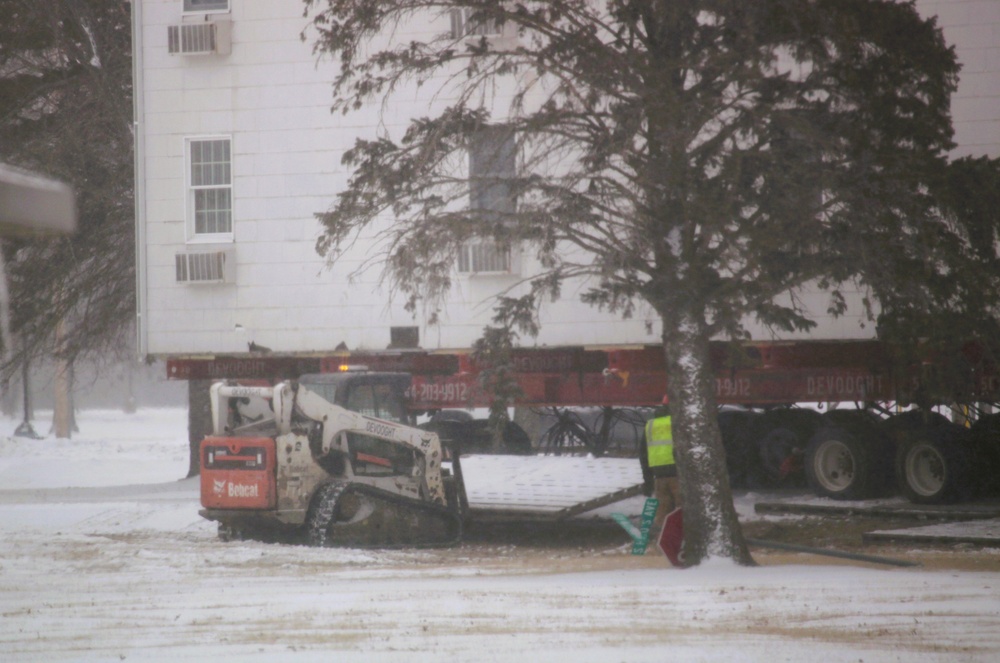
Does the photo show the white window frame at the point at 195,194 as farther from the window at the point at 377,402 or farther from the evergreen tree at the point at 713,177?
the evergreen tree at the point at 713,177

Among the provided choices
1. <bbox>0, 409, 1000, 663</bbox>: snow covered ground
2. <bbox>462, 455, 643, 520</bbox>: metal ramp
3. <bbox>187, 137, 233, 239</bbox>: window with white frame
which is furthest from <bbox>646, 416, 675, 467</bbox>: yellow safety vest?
<bbox>187, 137, 233, 239</bbox>: window with white frame

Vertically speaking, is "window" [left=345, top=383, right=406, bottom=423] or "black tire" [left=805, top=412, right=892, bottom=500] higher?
"window" [left=345, top=383, right=406, bottom=423]

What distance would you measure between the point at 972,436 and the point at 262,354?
9392 mm

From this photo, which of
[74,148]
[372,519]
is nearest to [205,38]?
[74,148]

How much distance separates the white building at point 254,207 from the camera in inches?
649

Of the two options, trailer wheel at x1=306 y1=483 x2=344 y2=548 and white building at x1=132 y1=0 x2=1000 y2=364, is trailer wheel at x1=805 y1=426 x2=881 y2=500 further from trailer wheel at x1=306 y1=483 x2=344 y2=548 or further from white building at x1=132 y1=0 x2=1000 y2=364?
trailer wheel at x1=306 y1=483 x2=344 y2=548

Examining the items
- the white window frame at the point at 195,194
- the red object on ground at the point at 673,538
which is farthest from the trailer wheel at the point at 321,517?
the white window frame at the point at 195,194

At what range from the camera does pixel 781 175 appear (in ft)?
33.4

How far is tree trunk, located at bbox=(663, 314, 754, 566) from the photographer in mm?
11016

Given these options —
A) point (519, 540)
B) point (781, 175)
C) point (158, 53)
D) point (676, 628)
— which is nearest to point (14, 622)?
point (676, 628)

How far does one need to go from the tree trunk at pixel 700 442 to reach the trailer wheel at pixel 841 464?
5.60m

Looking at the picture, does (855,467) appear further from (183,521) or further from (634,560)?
(183,521)

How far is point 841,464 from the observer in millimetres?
16609

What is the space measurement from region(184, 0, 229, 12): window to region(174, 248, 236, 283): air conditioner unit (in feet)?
11.3
